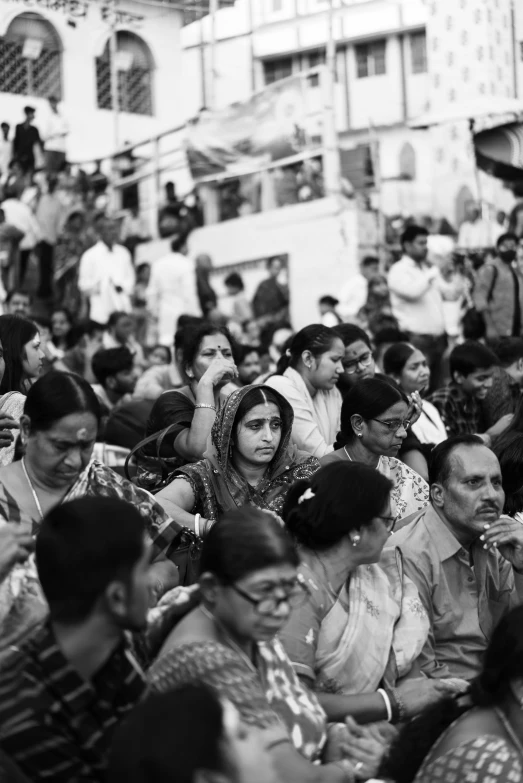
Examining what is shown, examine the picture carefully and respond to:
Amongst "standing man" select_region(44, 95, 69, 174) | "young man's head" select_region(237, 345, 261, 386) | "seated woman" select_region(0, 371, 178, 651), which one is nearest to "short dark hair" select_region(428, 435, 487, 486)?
"seated woman" select_region(0, 371, 178, 651)

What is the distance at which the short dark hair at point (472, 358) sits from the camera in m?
7.32

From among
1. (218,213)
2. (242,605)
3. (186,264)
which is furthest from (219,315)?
(242,605)

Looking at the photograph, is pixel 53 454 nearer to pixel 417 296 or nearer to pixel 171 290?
pixel 417 296

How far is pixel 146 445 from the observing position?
5.78 metres

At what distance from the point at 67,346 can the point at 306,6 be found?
25.7 m

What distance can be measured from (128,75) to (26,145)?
19.6 feet

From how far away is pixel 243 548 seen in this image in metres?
3.15

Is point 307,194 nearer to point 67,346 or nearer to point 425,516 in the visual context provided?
point 67,346

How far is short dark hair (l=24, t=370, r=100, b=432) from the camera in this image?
12.6 feet

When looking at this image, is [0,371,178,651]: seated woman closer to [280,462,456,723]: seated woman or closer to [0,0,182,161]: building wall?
[280,462,456,723]: seated woman

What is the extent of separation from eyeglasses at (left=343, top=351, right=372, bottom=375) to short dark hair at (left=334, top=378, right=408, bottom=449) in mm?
1524

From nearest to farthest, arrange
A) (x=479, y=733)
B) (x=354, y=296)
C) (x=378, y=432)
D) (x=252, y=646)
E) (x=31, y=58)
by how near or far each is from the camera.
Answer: (x=479, y=733)
(x=252, y=646)
(x=378, y=432)
(x=354, y=296)
(x=31, y=58)

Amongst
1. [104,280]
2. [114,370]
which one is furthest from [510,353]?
[104,280]

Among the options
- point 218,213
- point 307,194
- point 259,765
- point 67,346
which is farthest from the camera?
point 218,213
